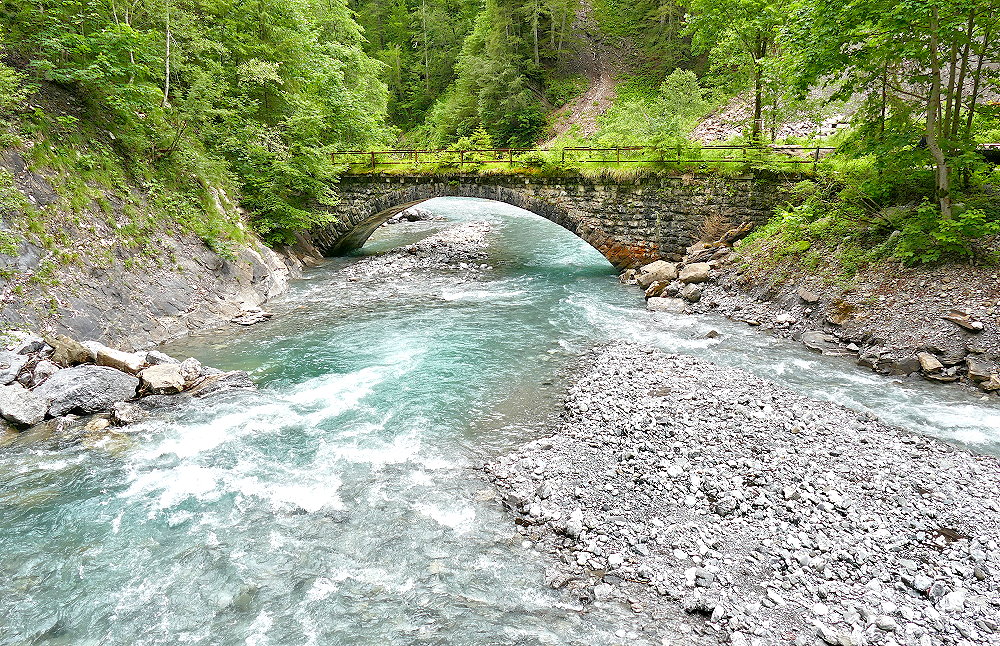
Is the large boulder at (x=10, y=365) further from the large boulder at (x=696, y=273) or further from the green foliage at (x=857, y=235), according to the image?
the green foliage at (x=857, y=235)

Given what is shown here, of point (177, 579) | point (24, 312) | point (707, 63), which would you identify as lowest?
point (177, 579)

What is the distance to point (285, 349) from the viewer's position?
15.1m

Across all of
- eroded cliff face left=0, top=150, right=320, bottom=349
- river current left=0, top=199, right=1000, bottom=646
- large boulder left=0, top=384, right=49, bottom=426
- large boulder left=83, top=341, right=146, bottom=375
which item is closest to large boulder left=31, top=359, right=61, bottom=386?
large boulder left=0, top=384, right=49, bottom=426

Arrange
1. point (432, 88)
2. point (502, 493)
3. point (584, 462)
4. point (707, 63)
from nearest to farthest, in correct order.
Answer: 1. point (502, 493)
2. point (584, 462)
3. point (707, 63)
4. point (432, 88)

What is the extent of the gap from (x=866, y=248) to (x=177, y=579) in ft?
59.8

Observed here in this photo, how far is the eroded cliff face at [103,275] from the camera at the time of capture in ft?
42.4

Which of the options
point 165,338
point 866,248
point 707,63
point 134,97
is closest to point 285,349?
point 165,338

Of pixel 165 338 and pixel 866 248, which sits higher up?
pixel 866 248

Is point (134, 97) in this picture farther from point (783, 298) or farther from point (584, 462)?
point (783, 298)

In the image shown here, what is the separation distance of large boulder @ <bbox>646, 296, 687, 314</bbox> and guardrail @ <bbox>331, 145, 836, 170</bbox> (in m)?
6.74

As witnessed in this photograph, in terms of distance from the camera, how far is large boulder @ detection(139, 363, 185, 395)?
38.2ft

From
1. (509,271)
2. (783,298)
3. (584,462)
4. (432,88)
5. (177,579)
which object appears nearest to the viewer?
(177,579)

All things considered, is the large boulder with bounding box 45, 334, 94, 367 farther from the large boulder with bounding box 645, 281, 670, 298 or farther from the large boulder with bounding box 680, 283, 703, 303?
the large boulder with bounding box 680, 283, 703, 303

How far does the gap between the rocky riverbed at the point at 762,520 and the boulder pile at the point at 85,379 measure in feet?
24.4
